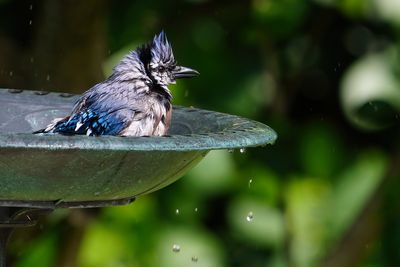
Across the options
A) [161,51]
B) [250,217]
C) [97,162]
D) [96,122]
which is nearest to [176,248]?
[250,217]

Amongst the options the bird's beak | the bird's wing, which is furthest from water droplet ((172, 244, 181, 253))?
the bird's wing

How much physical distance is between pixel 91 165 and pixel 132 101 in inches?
34.3

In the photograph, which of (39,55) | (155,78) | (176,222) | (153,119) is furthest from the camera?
(176,222)

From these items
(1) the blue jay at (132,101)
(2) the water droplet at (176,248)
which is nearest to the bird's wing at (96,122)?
(1) the blue jay at (132,101)

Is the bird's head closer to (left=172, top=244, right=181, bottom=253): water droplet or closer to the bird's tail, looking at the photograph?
the bird's tail

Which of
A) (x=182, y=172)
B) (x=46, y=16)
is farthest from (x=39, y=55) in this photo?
(x=182, y=172)

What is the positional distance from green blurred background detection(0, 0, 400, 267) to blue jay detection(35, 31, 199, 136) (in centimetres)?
113

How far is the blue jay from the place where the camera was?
308 cm

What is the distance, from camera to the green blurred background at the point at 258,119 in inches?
188

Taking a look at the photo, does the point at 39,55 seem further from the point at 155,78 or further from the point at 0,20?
the point at 155,78

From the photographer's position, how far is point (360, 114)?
16.0ft

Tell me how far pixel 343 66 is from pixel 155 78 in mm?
1811

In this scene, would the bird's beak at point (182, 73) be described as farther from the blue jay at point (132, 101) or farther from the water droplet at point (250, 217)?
the water droplet at point (250, 217)

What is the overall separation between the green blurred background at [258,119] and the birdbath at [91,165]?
1899 mm
